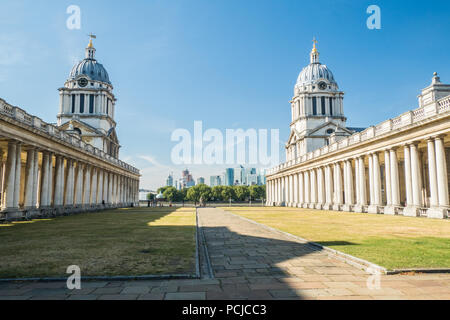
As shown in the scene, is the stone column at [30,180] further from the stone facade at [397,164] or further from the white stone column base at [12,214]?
the stone facade at [397,164]

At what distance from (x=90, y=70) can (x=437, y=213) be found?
272ft

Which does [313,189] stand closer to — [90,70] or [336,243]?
[336,243]

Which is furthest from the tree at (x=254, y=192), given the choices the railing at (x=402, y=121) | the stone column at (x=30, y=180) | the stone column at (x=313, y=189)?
the stone column at (x=30, y=180)

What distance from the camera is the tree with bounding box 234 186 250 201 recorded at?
14912 cm

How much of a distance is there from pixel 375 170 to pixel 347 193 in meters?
7.89

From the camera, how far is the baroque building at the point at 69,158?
2756 centimetres

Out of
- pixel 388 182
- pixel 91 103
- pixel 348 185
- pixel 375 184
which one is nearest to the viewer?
pixel 388 182

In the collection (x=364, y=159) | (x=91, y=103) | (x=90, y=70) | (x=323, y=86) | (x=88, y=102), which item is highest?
(x=90, y=70)

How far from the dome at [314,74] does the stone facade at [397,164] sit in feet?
103

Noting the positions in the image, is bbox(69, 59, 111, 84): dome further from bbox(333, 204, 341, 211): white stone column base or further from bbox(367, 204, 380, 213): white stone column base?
bbox(367, 204, 380, 213): white stone column base

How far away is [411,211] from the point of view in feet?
100

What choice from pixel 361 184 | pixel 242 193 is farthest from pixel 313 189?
pixel 242 193

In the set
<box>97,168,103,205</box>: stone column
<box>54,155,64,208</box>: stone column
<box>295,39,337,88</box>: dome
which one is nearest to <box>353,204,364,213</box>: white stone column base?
<box>54,155,64,208</box>: stone column

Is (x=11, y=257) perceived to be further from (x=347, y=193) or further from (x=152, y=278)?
(x=347, y=193)
